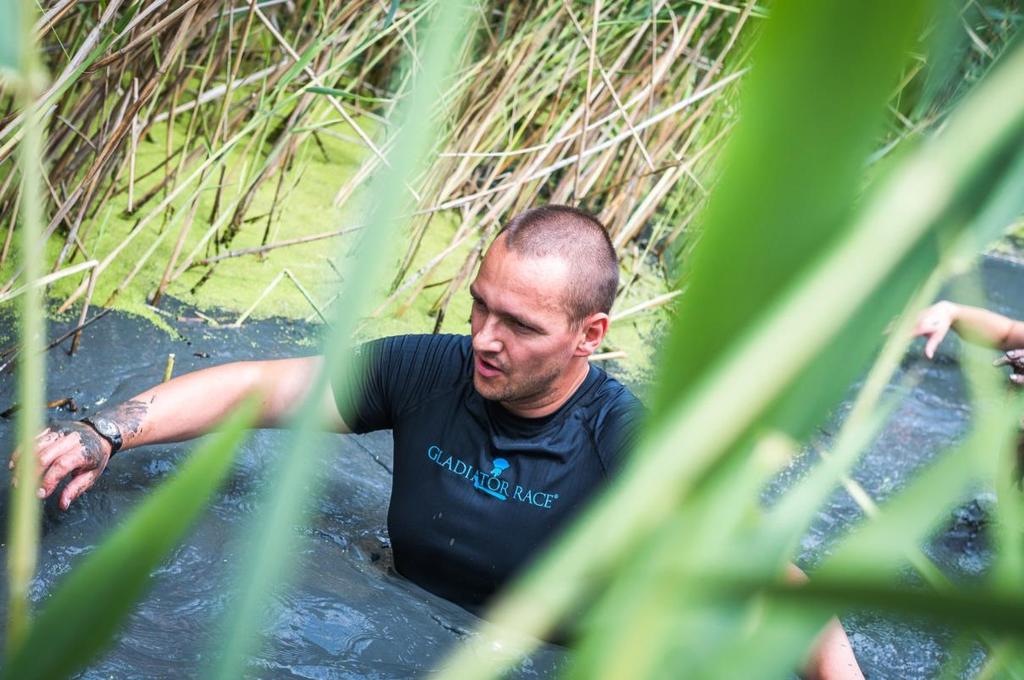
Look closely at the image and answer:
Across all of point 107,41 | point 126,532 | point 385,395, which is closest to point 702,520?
point 126,532

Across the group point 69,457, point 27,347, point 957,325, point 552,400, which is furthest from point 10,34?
point 957,325

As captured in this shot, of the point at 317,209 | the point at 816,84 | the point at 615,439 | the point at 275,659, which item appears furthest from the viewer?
the point at 317,209

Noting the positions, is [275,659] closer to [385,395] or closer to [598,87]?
[385,395]

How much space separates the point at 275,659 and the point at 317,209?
1.87 m

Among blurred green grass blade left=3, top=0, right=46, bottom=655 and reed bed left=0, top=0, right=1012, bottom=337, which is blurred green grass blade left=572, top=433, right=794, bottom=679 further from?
reed bed left=0, top=0, right=1012, bottom=337

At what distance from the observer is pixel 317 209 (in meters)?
3.38

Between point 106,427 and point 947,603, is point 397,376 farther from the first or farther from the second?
point 947,603

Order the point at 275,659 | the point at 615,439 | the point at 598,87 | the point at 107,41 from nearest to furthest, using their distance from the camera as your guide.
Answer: the point at 107,41 → the point at 275,659 → the point at 615,439 → the point at 598,87

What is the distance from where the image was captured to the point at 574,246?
1.92 m

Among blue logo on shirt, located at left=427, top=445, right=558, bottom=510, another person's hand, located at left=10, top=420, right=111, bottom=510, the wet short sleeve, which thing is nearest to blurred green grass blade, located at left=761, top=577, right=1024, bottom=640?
another person's hand, located at left=10, top=420, right=111, bottom=510

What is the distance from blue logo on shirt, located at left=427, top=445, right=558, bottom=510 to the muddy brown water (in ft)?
0.79

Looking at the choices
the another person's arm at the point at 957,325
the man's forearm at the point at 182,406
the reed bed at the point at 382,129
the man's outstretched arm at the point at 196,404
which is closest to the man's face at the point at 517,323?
the man's outstretched arm at the point at 196,404

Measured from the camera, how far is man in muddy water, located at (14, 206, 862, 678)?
190 centimetres

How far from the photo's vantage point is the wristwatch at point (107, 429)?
72.4 inches
